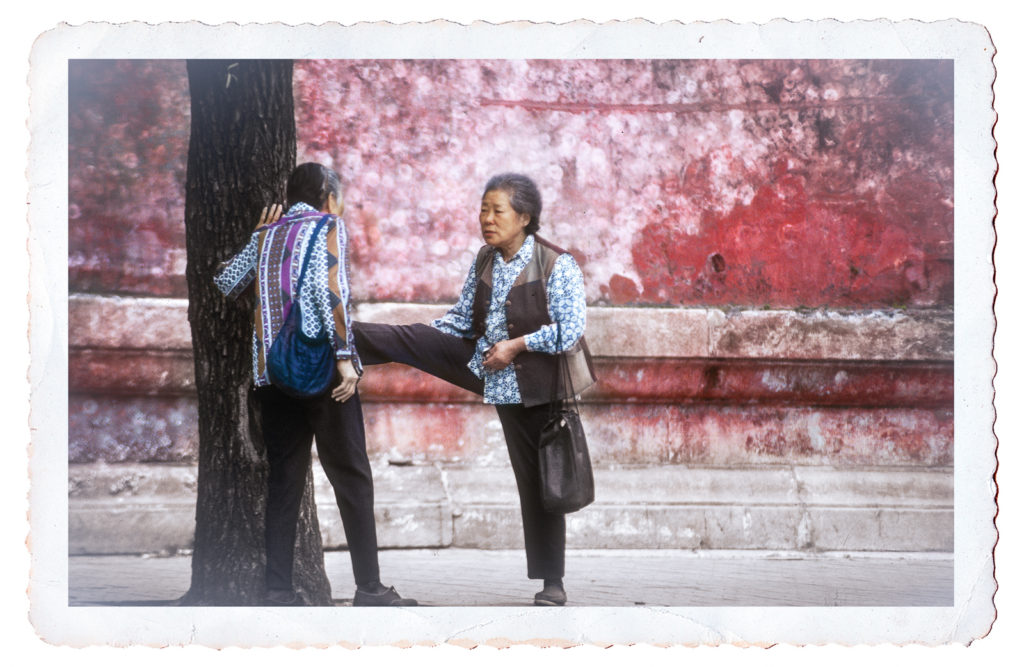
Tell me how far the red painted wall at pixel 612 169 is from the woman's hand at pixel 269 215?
1.12 ft

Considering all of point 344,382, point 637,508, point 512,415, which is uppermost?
point 344,382

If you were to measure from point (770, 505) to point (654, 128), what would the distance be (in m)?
2.05

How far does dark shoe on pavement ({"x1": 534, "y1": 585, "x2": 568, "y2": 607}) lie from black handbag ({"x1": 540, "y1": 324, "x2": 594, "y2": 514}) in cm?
40

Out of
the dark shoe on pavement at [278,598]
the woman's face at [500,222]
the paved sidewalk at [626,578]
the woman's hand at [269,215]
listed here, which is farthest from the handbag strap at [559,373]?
the dark shoe on pavement at [278,598]

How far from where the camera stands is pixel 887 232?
22.9ft

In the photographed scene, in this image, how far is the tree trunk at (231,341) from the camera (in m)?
6.39

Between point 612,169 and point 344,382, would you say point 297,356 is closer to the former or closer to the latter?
point 344,382

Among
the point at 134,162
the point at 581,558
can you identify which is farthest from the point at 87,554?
the point at 581,558

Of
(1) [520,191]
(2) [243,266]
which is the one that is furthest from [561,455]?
(2) [243,266]

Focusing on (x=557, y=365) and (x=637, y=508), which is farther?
(x=637, y=508)

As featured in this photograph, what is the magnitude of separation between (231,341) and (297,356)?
36cm

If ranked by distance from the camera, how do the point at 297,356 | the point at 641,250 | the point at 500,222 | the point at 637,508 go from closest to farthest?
the point at 297,356 < the point at 500,222 < the point at 637,508 < the point at 641,250

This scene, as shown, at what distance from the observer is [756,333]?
706 cm
